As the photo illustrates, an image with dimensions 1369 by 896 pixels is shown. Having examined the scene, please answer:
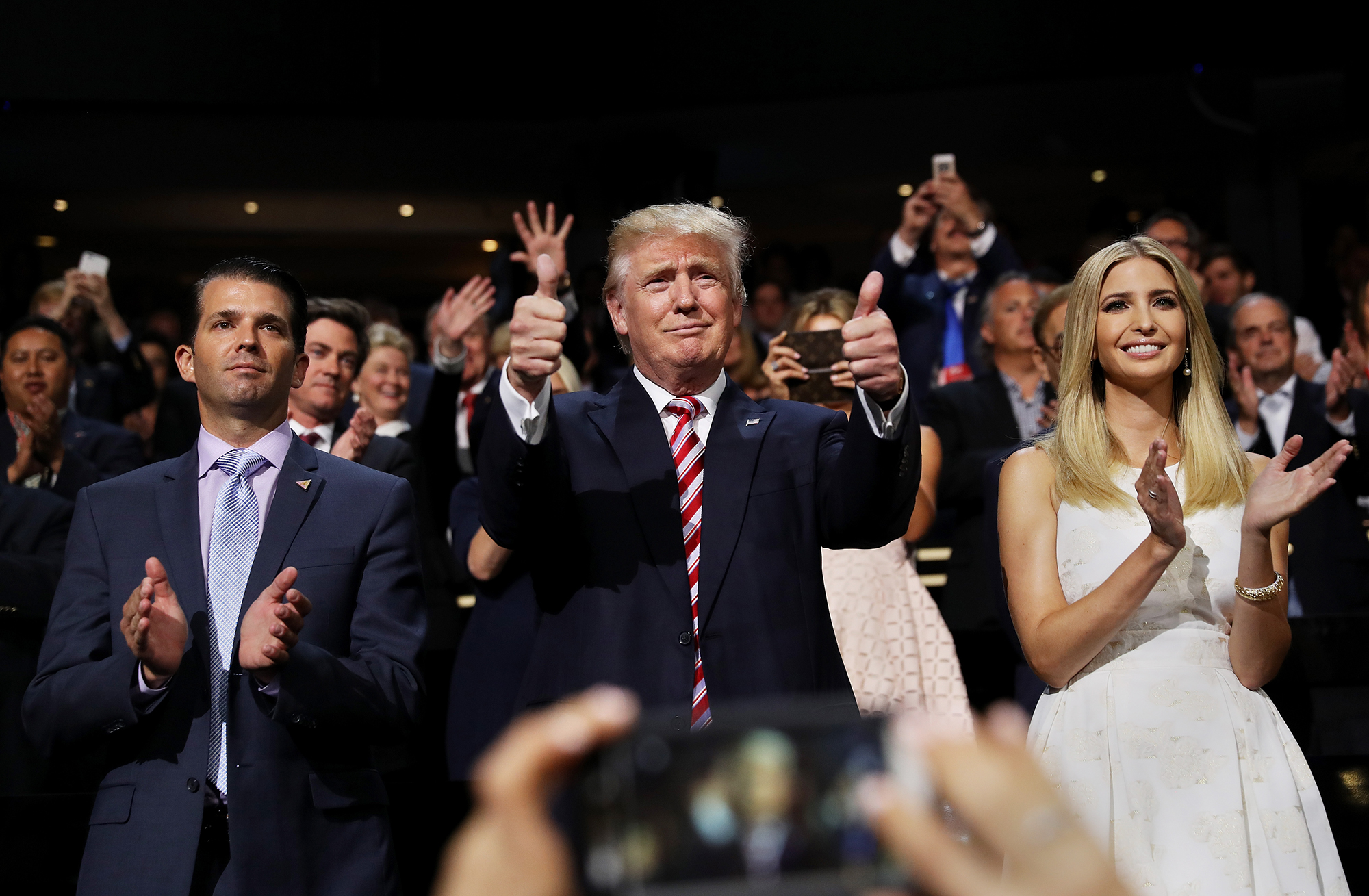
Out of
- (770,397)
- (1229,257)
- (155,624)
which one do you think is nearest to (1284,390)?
(1229,257)

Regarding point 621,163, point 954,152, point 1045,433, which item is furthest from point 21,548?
point 954,152

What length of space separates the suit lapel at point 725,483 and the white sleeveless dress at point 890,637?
1154 mm

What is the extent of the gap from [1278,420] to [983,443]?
109 centimetres

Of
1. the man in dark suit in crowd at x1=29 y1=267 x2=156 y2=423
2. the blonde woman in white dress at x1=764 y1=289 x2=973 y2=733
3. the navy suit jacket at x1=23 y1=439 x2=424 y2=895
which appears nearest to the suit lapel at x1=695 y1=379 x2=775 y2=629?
the navy suit jacket at x1=23 y1=439 x2=424 y2=895

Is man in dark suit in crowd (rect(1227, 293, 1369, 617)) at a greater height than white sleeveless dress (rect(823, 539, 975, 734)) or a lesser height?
greater

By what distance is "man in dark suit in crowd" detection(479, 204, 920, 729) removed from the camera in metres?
2.05

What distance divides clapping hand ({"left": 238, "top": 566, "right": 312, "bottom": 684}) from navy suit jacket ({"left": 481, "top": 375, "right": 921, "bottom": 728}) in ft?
1.09

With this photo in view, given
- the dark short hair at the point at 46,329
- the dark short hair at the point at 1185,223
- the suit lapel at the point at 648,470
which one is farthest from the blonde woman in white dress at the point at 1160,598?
the dark short hair at the point at 46,329

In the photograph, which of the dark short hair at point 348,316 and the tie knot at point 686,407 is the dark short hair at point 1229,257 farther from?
the tie knot at point 686,407

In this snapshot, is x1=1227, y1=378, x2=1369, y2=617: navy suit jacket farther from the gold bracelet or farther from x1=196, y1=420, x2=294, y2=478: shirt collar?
x1=196, y1=420, x2=294, y2=478: shirt collar

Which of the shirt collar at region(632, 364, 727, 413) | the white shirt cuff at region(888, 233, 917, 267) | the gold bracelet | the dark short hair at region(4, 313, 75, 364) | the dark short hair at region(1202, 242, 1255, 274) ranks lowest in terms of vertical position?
the gold bracelet

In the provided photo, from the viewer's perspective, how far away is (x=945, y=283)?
215 inches

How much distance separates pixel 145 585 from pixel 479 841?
142cm

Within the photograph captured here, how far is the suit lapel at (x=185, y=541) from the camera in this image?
218cm
